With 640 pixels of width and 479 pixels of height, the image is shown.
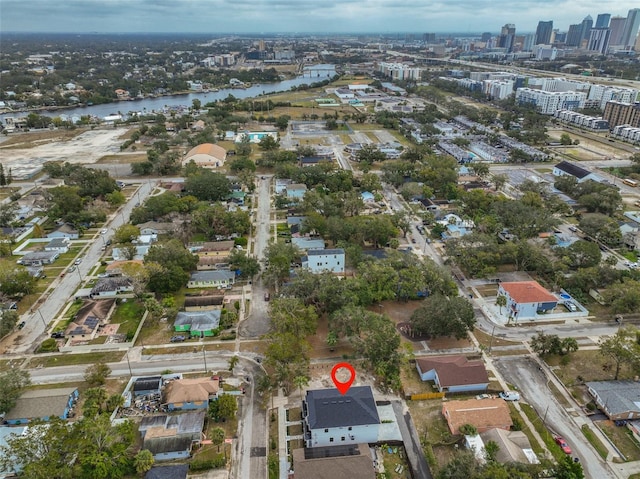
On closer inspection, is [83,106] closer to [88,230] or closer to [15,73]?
[15,73]

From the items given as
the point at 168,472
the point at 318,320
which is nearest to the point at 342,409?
the point at 168,472

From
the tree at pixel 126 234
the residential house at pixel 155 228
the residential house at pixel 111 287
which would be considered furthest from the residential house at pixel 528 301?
the tree at pixel 126 234

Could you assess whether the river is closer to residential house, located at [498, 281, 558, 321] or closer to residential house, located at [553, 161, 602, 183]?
residential house, located at [553, 161, 602, 183]

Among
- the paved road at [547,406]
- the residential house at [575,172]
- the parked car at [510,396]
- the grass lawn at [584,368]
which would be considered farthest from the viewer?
the residential house at [575,172]

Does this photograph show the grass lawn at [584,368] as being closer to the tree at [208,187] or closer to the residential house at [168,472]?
the residential house at [168,472]

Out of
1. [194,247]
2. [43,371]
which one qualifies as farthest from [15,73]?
[43,371]

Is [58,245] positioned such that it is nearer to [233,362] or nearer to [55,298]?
Answer: [55,298]
